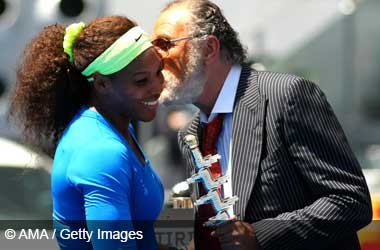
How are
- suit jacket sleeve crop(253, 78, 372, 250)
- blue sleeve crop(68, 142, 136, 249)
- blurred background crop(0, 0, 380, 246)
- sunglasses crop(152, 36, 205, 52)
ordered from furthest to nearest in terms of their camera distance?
blurred background crop(0, 0, 380, 246), sunglasses crop(152, 36, 205, 52), suit jacket sleeve crop(253, 78, 372, 250), blue sleeve crop(68, 142, 136, 249)

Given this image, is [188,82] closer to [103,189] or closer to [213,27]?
[213,27]

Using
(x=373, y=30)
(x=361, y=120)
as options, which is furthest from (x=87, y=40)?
(x=373, y=30)

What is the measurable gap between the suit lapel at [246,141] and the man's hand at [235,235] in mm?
79

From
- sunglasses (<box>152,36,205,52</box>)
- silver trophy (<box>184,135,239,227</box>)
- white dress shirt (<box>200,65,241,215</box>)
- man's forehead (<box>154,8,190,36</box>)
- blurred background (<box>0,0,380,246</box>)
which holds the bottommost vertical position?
blurred background (<box>0,0,380,246</box>)

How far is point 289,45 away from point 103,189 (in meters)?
13.8

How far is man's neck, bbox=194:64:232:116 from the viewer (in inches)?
144

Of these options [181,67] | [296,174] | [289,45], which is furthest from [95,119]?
[289,45]

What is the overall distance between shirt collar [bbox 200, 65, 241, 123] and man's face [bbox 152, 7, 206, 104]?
71 mm

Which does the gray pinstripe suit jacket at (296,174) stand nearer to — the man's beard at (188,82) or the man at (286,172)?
the man at (286,172)

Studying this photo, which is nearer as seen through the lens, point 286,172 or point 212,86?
point 286,172

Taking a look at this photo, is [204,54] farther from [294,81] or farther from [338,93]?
[338,93]

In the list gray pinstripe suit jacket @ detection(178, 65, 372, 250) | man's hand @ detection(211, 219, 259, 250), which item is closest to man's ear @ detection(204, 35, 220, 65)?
gray pinstripe suit jacket @ detection(178, 65, 372, 250)

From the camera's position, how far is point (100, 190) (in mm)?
3109

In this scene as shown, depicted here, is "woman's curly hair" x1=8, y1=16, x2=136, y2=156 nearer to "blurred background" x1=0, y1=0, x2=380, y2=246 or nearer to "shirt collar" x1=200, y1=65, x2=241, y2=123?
"shirt collar" x1=200, y1=65, x2=241, y2=123
